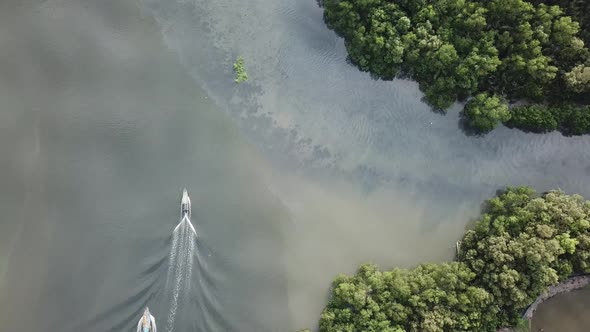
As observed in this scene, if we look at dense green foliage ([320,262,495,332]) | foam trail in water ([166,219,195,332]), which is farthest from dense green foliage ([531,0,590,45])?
foam trail in water ([166,219,195,332])

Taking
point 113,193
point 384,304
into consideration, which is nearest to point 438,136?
point 384,304

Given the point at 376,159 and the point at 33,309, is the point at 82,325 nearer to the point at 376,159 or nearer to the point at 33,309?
the point at 33,309

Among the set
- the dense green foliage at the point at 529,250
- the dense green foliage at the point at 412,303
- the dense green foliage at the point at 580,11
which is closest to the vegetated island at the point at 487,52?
the dense green foliage at the point at 580,11

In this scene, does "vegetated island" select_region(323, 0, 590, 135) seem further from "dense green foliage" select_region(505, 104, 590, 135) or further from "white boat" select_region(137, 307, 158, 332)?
"white boat" select_region(137, 307, 158, 332)

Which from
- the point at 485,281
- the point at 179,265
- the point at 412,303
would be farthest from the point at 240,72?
the point at 485,281

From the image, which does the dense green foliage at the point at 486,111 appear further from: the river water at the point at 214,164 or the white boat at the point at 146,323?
the white boat at the point at 146,323

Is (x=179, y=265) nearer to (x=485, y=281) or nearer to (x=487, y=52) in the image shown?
(x=485, y=281)
